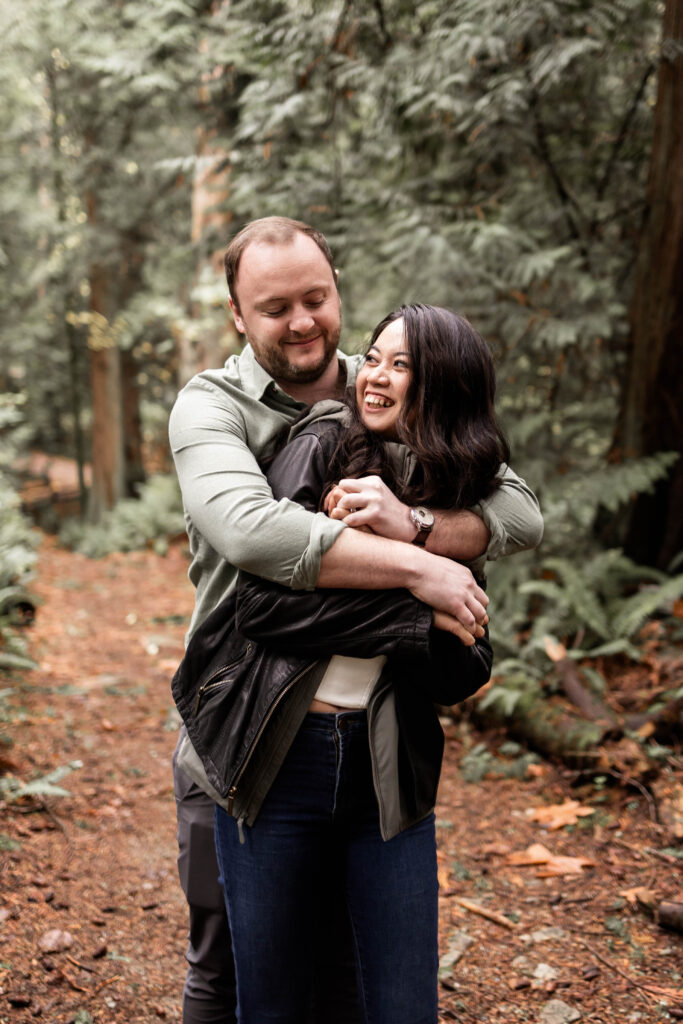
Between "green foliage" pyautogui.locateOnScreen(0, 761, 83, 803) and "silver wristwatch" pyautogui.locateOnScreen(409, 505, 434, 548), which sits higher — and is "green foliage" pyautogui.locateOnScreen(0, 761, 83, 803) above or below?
below

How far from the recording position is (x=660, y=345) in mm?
6223

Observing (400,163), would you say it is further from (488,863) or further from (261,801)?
(261,801)

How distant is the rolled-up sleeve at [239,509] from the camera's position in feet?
6.19

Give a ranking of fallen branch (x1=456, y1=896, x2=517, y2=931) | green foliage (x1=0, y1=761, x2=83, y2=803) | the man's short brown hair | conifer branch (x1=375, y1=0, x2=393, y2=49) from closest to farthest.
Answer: the man's short brown hair < fallen branch (x1=456, y1=896, x2=517, y2=931) < green foliage (x1=0, y1=761, x2=83, y2=803) < conifer branch (x1=375, y1=0, x2=393, y2=49)

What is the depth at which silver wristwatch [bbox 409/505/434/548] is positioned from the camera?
2066 millimetres

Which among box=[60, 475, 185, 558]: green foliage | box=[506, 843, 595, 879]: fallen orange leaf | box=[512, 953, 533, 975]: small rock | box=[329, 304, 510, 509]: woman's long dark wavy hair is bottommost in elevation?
box=[60, 475, 185, 558]: green foliage

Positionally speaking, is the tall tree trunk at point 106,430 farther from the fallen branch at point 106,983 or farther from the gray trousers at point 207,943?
the gray trousers at point 207,943

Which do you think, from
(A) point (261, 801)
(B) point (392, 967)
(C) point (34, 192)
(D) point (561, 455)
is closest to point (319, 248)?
(A) point (261, 801)

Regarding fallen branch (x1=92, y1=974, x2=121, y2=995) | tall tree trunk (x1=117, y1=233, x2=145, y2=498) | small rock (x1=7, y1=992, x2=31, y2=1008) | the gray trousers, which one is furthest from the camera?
tall tree trunk (x1=117, y1=233, x2=145, y2=498)

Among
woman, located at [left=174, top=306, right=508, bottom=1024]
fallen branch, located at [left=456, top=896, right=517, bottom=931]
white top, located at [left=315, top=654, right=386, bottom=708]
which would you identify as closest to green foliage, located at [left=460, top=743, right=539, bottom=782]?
fallen branch, located at [left=456, top=896, right=517, bottom=931]

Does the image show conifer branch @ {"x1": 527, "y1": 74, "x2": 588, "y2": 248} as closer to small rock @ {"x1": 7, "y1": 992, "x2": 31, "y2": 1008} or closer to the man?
the man

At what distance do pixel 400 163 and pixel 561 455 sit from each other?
2918 millimetres

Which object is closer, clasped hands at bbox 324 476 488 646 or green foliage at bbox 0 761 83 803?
clasped hands at bbox 324 476 488 646

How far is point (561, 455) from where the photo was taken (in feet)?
21.6
